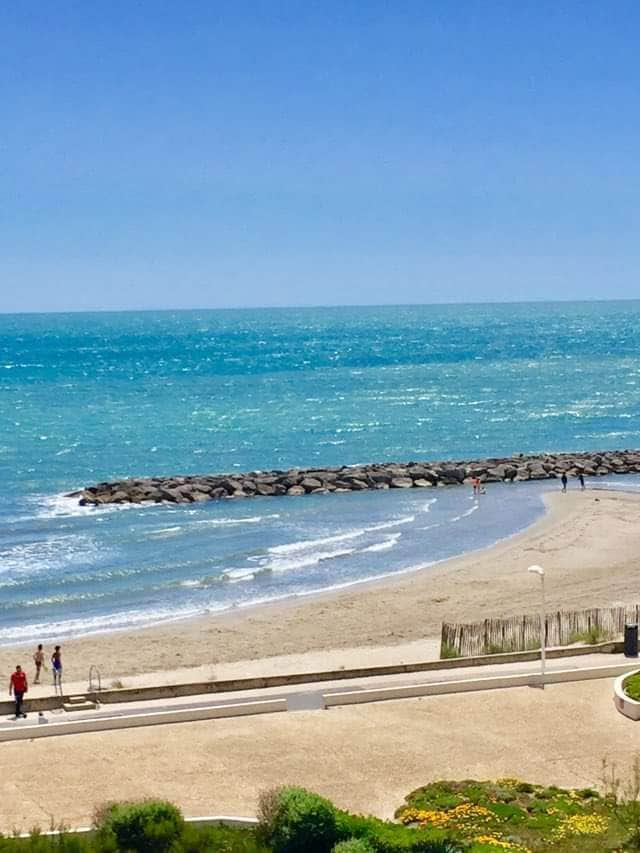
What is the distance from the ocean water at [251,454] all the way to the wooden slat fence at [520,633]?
11154mm

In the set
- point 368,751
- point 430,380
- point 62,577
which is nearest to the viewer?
point 368,751

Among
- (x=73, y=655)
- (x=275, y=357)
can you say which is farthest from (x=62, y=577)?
(x=275, y=357)

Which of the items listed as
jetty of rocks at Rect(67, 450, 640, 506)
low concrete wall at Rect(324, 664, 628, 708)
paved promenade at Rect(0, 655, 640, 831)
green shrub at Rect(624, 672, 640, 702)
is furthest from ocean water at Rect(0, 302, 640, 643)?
green shrub at Rect(624, 672, 640, 702)

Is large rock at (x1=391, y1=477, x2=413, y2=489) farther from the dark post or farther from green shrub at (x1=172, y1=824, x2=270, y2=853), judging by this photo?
green shrub at (x1=172, y1=824, x2=270, y2=853)

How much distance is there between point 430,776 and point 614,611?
458 inches

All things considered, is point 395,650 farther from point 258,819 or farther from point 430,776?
point 258,819

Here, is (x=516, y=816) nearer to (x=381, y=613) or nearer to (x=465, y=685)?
(x=465, y=685)

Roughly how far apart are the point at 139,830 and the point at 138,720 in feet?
22.7

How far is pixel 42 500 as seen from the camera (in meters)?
61.6

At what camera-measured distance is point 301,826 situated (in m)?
17.6

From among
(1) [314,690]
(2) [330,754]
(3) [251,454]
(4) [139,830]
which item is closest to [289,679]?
(1) [314,690]

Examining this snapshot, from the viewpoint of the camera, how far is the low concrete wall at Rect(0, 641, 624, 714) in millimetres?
26406

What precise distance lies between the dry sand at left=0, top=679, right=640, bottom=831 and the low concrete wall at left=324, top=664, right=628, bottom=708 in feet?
0.93

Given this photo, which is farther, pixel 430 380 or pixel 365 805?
pixel 430 380
